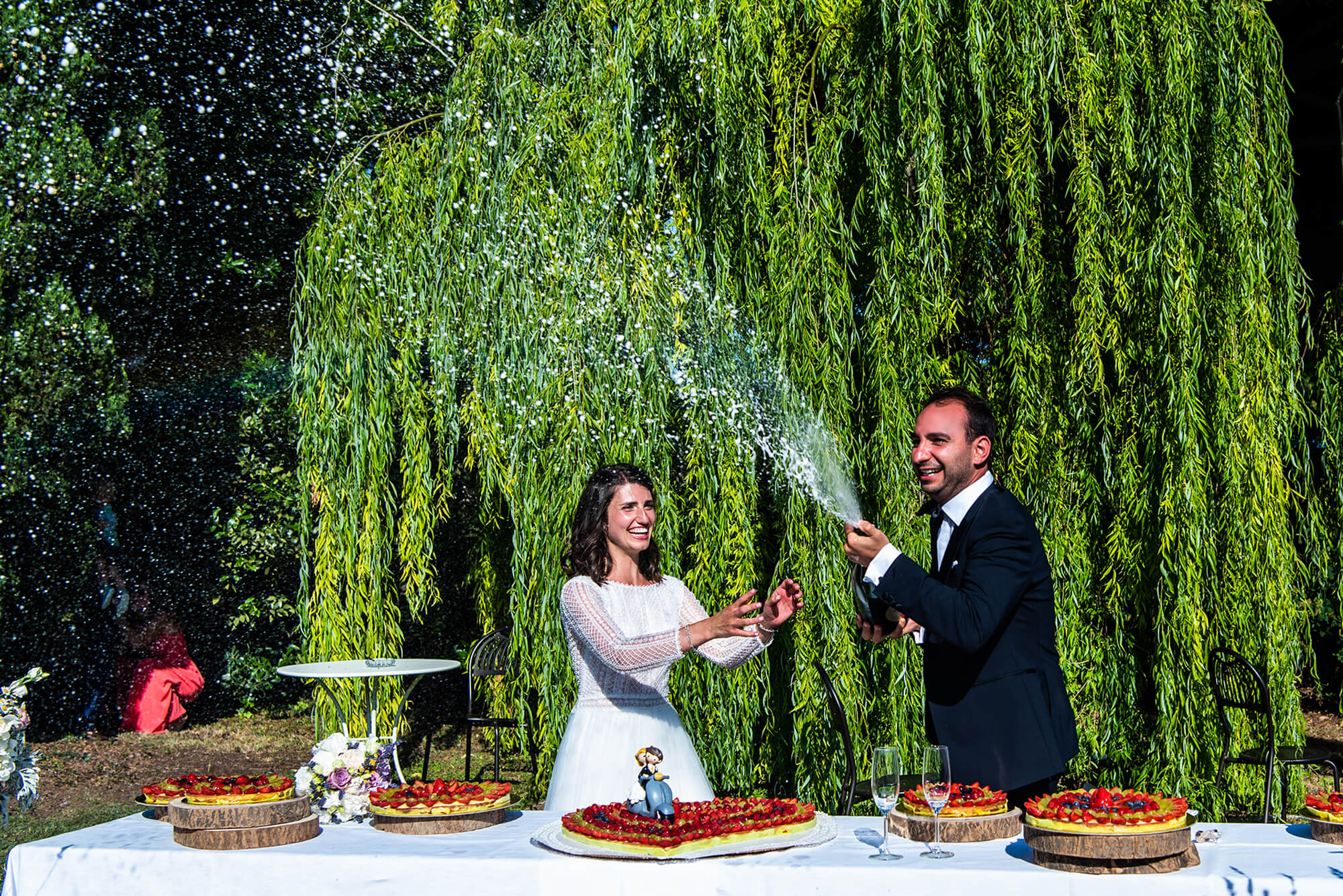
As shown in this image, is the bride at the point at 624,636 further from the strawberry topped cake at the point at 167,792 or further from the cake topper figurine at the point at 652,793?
the strawberry topped cake at the point at 167,792

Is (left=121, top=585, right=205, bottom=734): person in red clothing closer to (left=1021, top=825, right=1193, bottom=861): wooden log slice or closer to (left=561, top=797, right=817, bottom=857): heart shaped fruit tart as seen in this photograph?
(left=561, top=797, right=817, bottom=857): heart shaped fruit tart

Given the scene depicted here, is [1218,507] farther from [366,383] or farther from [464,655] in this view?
[464,655]

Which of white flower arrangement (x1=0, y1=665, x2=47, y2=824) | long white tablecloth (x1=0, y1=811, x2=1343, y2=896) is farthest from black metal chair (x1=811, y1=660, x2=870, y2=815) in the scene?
white flower arrangement (x1=0, y1=665, x2=47, y2=824)

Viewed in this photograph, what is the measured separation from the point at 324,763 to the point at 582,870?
0.79m

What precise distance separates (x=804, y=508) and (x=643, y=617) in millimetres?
1958

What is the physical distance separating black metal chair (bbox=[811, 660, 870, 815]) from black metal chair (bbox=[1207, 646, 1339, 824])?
66.5 inches

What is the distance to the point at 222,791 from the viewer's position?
8.29 ft

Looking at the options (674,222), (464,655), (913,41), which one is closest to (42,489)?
(464,655)

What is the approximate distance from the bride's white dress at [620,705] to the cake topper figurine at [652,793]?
0.74 meters

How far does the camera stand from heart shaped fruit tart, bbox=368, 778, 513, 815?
2.53 meters

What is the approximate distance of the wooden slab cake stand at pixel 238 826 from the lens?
94.0 inches

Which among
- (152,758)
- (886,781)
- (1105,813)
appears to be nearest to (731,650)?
(886,781)

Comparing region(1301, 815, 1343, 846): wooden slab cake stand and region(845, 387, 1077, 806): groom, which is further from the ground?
region(845, 387, 1077, 806): groom

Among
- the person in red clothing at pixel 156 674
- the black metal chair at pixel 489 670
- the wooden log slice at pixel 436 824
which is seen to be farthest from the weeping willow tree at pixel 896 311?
the person in red clothing at pixel 156 674
